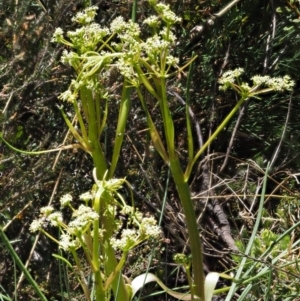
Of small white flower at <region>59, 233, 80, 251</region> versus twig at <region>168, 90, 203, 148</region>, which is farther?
Answer: twig at <region>168, 90, 203, 148</region>

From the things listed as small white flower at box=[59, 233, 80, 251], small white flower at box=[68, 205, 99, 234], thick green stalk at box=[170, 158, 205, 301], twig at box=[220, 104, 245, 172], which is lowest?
twig at box=[220, 104, 245, 172]

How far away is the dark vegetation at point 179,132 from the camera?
188 cm

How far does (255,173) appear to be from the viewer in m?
2.00

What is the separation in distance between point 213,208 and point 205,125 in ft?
0.92

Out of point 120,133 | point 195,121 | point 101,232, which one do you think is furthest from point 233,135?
point 101,232

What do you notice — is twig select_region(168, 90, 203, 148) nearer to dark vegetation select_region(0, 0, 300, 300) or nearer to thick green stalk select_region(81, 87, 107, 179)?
dark vegetation select_region(0, 0, 300, 300)

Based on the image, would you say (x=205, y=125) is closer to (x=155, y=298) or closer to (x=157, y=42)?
(x=155, y=298)

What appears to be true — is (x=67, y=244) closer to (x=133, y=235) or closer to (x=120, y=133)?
(x=133, y=235)

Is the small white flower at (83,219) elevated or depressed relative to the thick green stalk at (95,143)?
depressed

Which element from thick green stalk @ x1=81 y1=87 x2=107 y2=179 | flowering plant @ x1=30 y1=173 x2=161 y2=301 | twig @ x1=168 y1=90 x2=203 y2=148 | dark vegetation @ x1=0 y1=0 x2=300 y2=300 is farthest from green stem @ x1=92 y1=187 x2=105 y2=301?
twig @ x1=168 y1=90 x2=203 y2=148

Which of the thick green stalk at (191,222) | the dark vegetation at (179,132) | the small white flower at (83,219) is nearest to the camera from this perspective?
the small white flower at (83,219)

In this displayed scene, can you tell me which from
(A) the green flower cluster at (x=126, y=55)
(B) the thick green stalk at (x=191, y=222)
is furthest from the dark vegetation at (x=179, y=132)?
(A) the green flower cluster at (x=126, y=55)

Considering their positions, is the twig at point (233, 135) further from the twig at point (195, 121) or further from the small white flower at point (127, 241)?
the small white flower at point (127, 241)

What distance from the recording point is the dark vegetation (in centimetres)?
188
